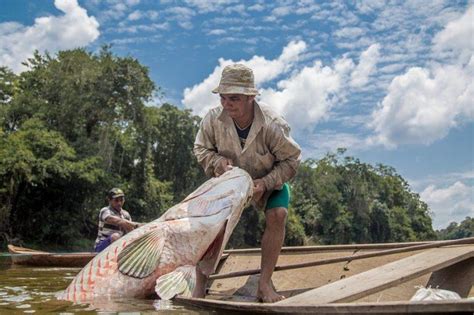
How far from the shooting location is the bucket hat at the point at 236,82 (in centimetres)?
380

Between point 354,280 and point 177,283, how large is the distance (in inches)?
46.6

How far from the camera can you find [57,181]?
25.7m

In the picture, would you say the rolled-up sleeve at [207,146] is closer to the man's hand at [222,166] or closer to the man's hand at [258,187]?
the man's hand at [222,166]

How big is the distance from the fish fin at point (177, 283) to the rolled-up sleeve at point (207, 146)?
939 mm

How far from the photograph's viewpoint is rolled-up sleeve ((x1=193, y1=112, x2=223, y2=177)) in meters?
4.18

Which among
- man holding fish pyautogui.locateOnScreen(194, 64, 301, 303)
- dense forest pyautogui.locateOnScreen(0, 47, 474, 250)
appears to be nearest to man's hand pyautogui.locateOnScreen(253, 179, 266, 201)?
man holding fish pyautogui.locateOnScreen(194, 64, 301, 303)

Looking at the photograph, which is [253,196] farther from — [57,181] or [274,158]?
[57,181]

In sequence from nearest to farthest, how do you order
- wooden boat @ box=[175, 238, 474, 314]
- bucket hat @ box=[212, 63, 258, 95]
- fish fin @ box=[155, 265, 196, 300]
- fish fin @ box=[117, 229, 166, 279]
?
wooden boat @ box=[175, 238, 474, 314] → fish fin @ box=[155, 265, 196, 300] → fish fin @ box=[117, 229, 166, 279] → bucket hat @ box=[212, 63, 258, 95]

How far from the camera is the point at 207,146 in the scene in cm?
427

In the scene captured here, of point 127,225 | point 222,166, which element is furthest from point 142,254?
point 127,225

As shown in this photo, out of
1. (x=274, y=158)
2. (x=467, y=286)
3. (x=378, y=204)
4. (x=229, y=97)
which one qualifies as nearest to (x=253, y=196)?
(x=274, y=158)

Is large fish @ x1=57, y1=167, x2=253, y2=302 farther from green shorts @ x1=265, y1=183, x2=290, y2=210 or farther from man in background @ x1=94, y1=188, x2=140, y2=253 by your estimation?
man in background @ x1=94, y1=188, x2=140, y2=253

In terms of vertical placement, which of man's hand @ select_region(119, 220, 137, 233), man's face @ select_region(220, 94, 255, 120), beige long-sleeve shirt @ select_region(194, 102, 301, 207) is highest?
man's face @ select_region(220, 94, 255, 120)

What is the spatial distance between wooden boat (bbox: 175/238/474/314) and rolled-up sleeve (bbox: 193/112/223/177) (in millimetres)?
1012
